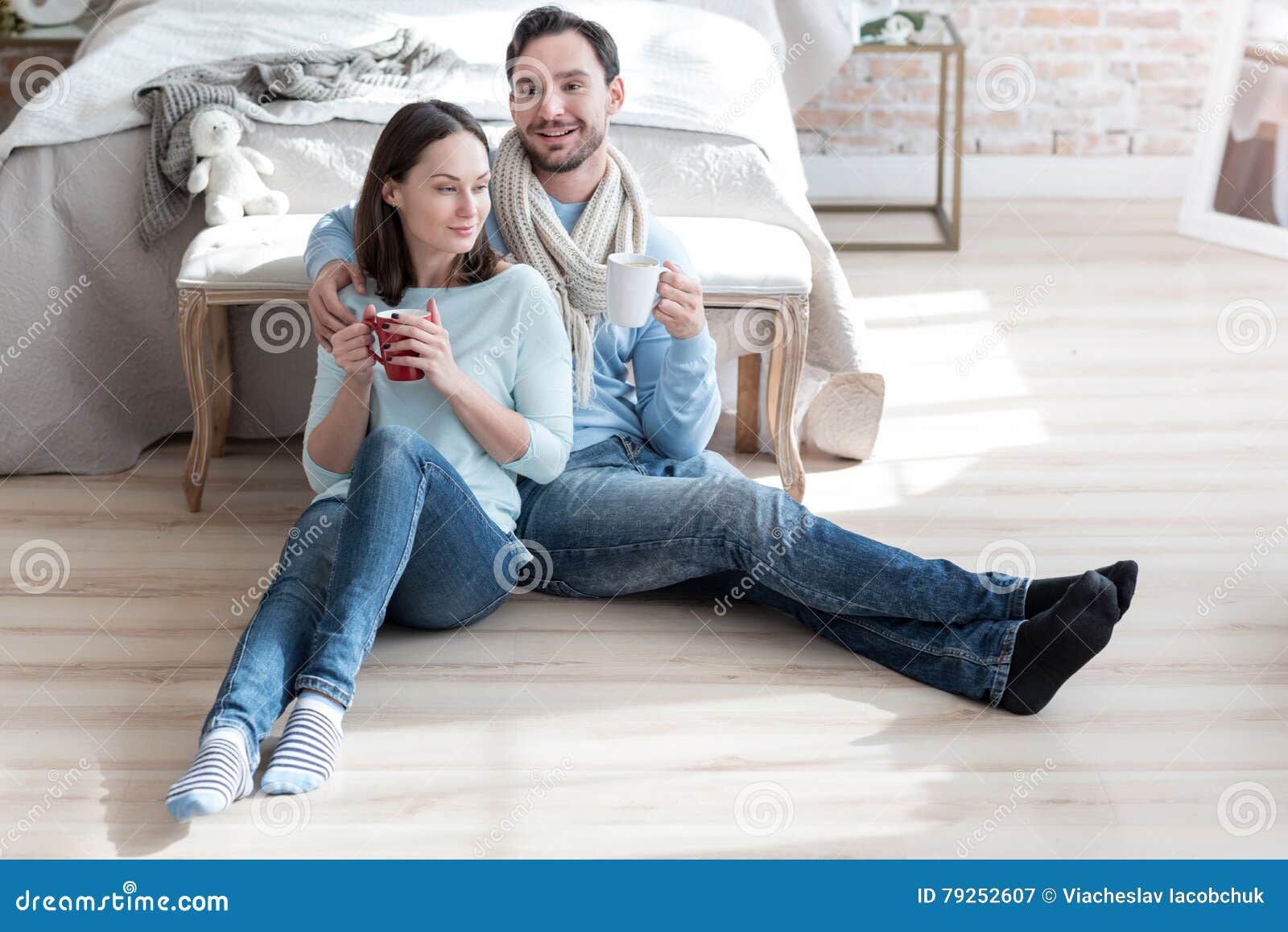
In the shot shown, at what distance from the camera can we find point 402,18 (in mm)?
3092

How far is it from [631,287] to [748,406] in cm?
84

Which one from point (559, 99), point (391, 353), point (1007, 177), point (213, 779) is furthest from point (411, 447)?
point (1007, 177)

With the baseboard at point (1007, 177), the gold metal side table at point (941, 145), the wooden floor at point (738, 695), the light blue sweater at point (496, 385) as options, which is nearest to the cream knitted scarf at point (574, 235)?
the light blue sweater at point (496, 385)

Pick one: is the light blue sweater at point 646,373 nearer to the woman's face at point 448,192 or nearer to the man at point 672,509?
the man at point 672,509

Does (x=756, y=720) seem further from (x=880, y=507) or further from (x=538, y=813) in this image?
(x=880, y=507)

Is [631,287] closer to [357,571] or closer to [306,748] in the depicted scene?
[357,571]

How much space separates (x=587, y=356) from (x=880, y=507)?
0.67 metres

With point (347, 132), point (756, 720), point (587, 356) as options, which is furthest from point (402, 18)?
point (756, 720)

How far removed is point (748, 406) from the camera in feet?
8.64

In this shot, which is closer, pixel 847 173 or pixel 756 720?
pixel 756 720

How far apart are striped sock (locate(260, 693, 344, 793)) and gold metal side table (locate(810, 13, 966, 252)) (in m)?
2.55

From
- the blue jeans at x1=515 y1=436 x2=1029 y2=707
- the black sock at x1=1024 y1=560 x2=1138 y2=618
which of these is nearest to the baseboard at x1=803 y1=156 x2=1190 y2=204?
the blue jeans at x1=515 y1=436 x2=1029 y2=707

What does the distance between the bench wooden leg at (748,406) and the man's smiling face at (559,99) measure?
0.68 meters

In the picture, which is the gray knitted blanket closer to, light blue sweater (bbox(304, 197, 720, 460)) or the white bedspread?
the white bedspread
